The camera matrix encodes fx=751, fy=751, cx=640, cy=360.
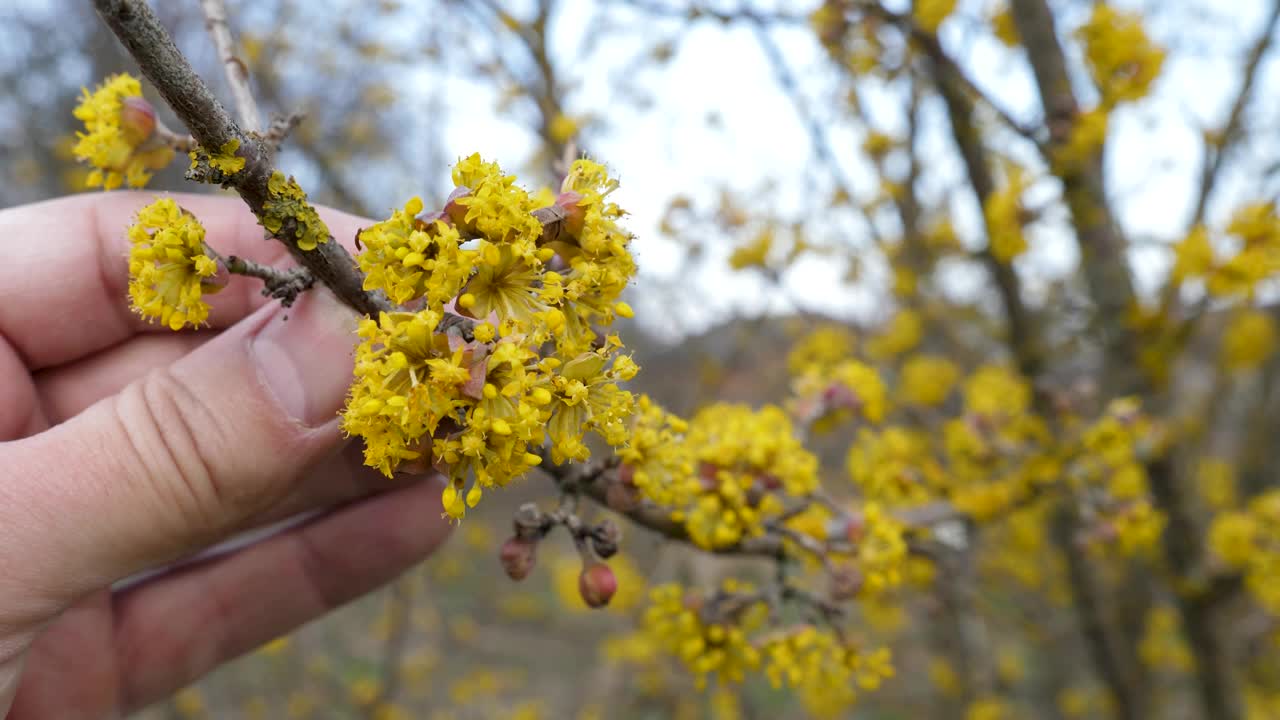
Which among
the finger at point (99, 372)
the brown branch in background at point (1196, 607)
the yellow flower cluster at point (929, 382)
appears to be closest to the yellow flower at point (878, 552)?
the finger at point (99, 372)

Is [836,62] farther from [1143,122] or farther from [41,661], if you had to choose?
[41,661]

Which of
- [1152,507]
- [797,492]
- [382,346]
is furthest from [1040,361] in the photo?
[382,346]

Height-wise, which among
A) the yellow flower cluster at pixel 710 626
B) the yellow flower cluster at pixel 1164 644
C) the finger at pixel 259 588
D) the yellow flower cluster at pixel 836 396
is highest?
the yellow flower cluster at pixel 1164 644

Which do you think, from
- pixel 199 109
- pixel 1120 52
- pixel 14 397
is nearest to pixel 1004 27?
pixel 1120 52

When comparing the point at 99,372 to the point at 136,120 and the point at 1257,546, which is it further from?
the point at 1257,546

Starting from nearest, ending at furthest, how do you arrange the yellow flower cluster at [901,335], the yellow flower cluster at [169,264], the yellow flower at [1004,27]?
the yellow flower cluster at [169,264], the yellow flower at [1004,27], the yellow flower cluster at [901,335]

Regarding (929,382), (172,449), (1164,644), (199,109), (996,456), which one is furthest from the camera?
(1164,644)

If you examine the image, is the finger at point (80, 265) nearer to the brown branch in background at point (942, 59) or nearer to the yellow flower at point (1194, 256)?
the brown branch in background at point (942, 59)
